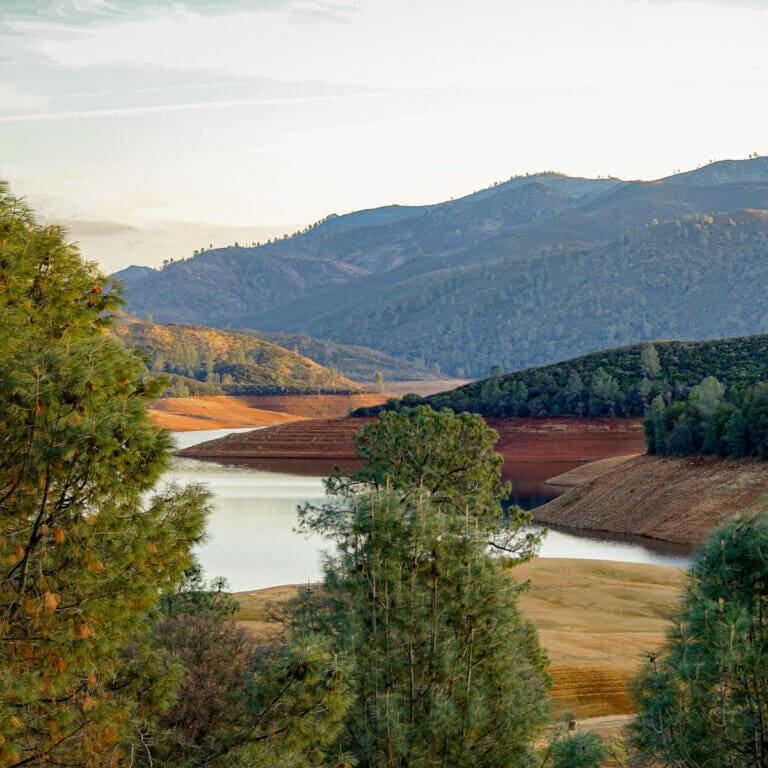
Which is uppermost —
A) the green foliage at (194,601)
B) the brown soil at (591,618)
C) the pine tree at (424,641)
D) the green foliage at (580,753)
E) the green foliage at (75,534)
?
the green foliage at (75,534)

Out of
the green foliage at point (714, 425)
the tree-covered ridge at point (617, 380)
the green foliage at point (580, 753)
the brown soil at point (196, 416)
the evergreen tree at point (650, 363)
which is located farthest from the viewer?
the brown soil at point (196, 416)

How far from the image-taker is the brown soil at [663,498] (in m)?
76.1

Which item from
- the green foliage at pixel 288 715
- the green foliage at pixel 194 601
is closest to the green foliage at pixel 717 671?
the green foliage at pixel 288 715

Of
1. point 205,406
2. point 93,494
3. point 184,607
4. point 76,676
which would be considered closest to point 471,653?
point 76,676

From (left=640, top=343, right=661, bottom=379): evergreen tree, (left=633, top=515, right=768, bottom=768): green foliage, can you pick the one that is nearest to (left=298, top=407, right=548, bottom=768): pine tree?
(left=633, top=515, right=768, bottom=768): green foliage

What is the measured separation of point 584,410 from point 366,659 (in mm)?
114945

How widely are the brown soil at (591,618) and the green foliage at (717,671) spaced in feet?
35.7

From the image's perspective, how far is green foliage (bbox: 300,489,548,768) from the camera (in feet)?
52.7

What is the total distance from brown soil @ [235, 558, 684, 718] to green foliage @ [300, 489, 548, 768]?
8.86 metres

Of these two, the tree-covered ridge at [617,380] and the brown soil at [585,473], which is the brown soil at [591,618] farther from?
the tree-covered ridge at [617,380]

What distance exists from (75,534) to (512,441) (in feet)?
378

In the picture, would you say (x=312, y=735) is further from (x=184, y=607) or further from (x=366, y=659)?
(x=184, y=607)

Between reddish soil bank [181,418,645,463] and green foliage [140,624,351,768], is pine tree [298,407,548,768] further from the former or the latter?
reddish soil bank [181,418,645,463]

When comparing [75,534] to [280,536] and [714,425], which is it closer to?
[280,536]
